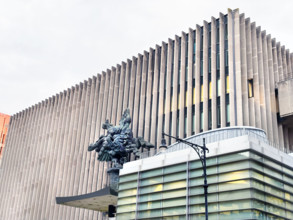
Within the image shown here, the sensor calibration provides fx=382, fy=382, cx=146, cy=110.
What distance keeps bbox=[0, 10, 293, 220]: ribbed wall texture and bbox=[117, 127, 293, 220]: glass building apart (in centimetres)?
769

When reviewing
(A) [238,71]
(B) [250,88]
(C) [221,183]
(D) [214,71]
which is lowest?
(C) [221,183]

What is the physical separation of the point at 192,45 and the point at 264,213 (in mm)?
24716

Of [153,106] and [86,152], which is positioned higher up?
[153,106]

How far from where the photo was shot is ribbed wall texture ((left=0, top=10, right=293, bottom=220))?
128ft

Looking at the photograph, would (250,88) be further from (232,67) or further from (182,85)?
(182,85)

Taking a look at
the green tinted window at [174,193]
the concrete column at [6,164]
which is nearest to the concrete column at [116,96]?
the green tinted window at [174,193]

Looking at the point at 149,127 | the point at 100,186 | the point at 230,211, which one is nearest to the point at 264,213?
the point at 230,211

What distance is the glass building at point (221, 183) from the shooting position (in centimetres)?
2483

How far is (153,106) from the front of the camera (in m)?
45.8

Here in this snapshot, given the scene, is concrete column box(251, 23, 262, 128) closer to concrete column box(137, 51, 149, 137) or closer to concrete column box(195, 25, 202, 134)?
concrete column box(195, 25, 202, 134)

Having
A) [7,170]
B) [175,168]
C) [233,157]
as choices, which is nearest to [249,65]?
[175,168]

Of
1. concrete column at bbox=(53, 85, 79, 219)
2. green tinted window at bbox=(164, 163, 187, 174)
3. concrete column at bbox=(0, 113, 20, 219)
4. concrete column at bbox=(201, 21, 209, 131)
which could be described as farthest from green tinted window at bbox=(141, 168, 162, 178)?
concrete column at bbox=(0, 113, 20, 219)

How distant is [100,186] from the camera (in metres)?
48.5

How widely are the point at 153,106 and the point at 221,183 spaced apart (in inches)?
822
